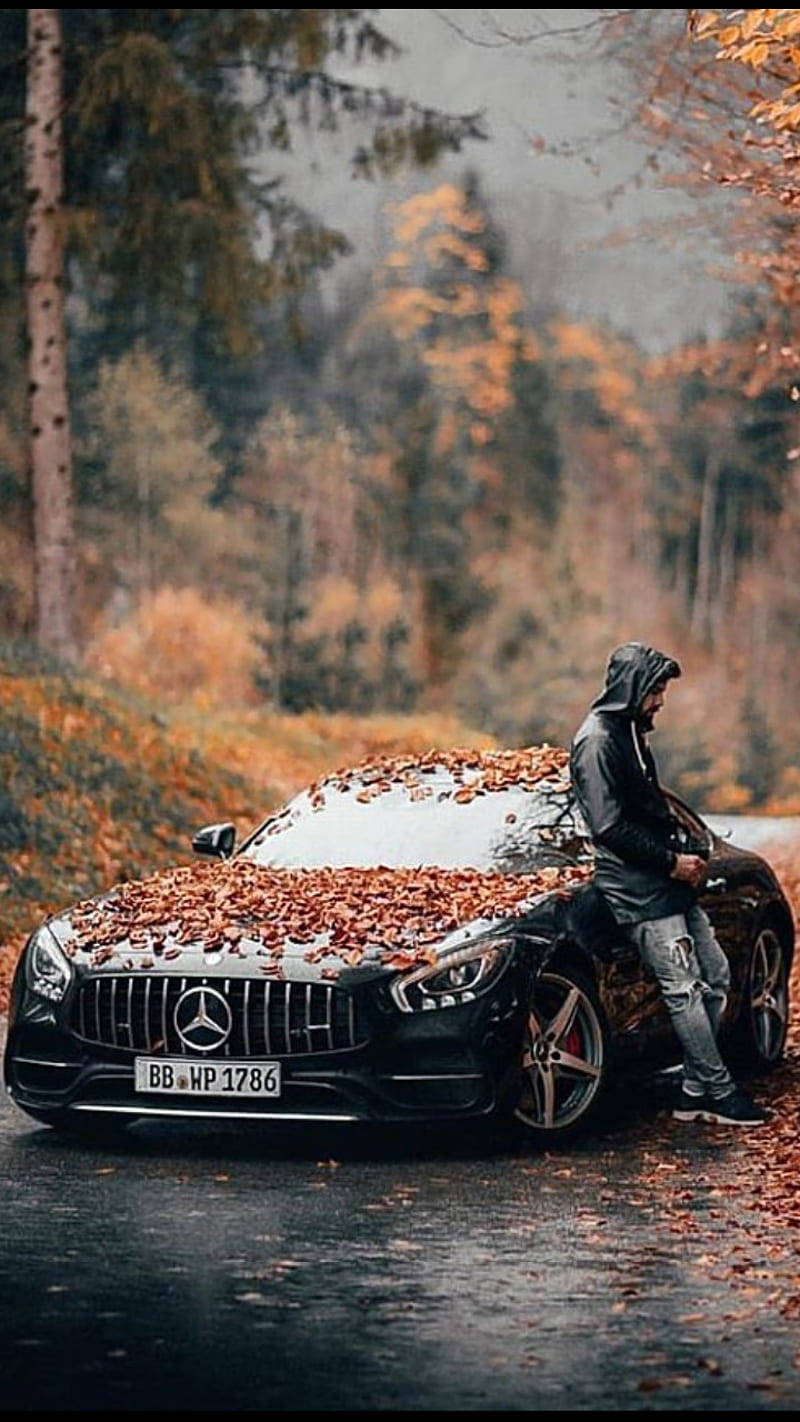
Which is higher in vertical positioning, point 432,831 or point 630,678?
point 630,678

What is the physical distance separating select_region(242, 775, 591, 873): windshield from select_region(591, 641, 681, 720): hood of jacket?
782 millimetres

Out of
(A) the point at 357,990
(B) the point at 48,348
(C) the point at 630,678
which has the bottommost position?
(A) the point at 357,990

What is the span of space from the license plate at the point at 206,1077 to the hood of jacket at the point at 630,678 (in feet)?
7.08

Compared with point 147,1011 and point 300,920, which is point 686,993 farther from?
point 147,1011

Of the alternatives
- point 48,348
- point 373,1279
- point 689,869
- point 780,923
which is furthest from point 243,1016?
point 48,348

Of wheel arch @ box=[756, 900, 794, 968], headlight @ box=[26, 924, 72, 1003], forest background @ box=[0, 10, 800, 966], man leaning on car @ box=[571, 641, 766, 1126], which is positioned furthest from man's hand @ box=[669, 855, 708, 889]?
forest background @ box=[0, 10, 800, 966]

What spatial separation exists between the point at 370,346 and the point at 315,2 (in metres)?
35.9

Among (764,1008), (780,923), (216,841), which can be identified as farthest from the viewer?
(780,923)

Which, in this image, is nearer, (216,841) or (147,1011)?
(147,1011)

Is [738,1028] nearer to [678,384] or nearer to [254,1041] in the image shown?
[254,1041]

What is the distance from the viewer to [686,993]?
11.6 m

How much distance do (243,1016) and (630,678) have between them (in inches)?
88.9

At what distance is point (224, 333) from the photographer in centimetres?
3444

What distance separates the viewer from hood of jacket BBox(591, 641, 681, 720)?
11.6 meters
